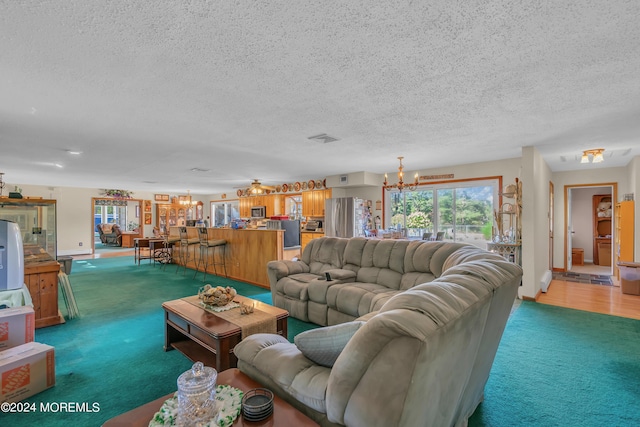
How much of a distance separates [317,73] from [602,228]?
9.91m

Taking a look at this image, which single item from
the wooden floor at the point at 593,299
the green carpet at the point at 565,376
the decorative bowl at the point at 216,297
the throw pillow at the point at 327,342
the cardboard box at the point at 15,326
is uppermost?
the throw pillow at the point at 327,342

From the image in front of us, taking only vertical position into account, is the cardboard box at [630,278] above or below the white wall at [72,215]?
below

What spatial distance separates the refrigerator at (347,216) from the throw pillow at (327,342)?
5815 millimetres

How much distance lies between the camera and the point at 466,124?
351 cm

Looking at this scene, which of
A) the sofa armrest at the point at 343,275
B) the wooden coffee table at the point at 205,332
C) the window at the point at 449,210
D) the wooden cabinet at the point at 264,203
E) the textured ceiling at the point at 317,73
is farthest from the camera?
the wooden cabinet at the point at 264,203

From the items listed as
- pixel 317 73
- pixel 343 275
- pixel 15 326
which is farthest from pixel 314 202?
pixel 15 326

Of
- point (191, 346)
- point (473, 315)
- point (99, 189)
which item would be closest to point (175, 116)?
point (191, 346)

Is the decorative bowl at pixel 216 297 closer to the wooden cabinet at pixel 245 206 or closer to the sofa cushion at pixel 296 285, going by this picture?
the sofa cushion at pixel 296 285

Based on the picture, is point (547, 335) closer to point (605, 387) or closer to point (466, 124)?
point (605, 387)

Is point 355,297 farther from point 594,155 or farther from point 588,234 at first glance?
point 588,234

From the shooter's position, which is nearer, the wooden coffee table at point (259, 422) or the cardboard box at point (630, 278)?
the wooden coffee table at point (259, 422)

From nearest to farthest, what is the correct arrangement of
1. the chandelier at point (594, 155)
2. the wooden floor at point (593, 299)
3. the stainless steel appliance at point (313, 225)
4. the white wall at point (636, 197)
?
the wooden floor at point (593, 299) < the chandelier at point (594, 155) < the white wall at point (636, 197) < the stainless steel appliance at point (313, 225)

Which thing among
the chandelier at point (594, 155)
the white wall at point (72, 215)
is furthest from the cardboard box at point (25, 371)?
the white wall at point (72, 215)

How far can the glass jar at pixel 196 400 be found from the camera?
1.15 meters
